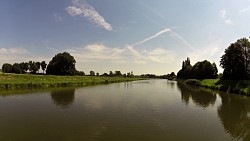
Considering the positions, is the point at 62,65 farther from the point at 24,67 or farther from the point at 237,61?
the point at 24,67

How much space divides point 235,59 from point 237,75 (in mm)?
4027

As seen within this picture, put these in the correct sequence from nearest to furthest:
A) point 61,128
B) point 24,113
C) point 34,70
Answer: point 61,128, point 24,113, point 34,70

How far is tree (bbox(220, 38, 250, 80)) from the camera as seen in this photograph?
48894mm

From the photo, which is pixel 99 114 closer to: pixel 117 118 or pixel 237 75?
pixel 117 118

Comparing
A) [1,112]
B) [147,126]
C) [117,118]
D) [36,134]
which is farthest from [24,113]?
[147,126]

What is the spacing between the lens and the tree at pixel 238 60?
48.9 metres

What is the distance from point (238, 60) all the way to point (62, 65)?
65896mm

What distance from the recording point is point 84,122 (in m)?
15.5

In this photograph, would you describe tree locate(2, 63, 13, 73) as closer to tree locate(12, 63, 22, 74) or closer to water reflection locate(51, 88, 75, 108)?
tree locate(12, 63, 22, 74)

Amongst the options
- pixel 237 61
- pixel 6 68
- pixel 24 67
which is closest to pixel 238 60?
pixel 237 61

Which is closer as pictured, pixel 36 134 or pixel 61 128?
pixel 36 134

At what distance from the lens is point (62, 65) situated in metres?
88.1

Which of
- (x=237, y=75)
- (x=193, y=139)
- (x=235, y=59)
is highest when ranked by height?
(x=235, y=59)

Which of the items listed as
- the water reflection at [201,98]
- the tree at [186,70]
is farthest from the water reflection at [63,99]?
the tree at [186,70]
